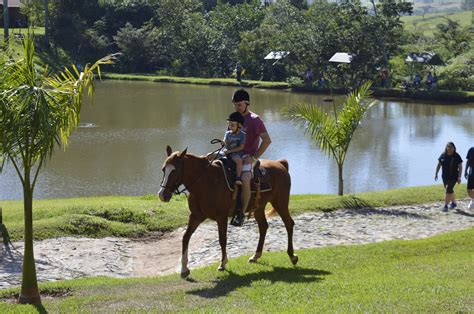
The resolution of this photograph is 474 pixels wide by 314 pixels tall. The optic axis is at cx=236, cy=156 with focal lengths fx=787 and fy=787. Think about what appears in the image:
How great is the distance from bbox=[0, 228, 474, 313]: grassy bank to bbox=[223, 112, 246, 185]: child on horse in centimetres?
159

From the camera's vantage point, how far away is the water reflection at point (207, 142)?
23.6 m

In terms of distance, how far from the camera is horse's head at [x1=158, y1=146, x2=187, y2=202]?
1055 cm

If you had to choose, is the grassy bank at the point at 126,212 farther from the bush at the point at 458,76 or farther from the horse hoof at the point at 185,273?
the bush at the point at 458,76

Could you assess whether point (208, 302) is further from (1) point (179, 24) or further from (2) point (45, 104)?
(1) point (179, 24)

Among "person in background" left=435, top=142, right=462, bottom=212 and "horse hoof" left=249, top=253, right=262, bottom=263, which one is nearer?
"horse hoof" left=249, top=253, right=262, bottom=263

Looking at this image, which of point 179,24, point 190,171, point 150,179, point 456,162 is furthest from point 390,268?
point 179,24

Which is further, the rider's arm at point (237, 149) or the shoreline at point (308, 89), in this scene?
the shoreline at point (308, 89)

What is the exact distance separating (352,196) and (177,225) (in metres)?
4.65

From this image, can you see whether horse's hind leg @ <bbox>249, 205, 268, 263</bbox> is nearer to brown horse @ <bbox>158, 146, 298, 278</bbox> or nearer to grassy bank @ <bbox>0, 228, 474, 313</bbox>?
grassy bank @ <bbox>0, 228, 474, 313</bbox>

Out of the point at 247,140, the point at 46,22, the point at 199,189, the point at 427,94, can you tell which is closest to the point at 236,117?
the point at 247,140

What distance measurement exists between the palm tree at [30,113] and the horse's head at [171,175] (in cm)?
150

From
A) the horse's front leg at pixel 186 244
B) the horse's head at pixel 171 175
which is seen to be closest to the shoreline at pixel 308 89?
the horse's front leg at pixel 186 244

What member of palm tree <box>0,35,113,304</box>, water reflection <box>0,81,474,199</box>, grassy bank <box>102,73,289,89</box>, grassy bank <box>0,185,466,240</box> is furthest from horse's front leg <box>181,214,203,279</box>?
grassy bank <box>102,73,289,89</box>

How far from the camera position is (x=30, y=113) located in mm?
9211
